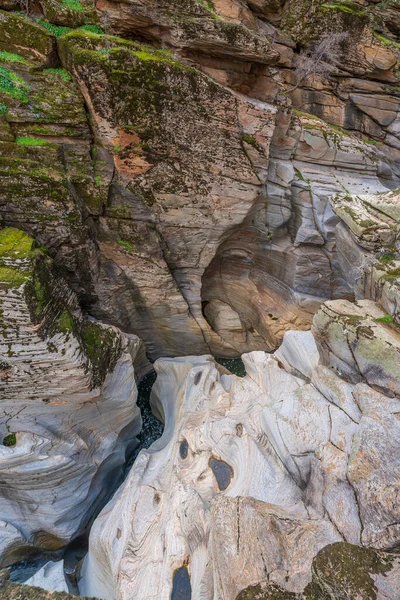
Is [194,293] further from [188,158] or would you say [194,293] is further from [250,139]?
[250,139]

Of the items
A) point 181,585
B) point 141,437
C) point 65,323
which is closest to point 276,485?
point 181,585

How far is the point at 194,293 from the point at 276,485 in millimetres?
5875

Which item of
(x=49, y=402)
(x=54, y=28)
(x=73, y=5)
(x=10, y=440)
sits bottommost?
(x=10, y=440)

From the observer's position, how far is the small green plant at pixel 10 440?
6.54 m

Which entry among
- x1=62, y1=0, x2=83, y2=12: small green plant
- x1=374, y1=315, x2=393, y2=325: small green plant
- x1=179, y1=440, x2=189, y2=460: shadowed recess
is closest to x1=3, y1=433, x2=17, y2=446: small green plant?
x1=179, y1=440, x2=189, y2=460: shadowed recess

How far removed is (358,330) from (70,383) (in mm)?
5745

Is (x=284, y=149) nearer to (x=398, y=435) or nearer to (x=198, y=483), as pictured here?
(x=398, y=435)

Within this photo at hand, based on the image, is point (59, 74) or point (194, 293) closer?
point (59, 74)

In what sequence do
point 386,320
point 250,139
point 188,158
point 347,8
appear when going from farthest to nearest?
point 347,8 → point 250,139 → point 188,158 → point 386,320

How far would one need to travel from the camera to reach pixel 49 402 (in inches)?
272

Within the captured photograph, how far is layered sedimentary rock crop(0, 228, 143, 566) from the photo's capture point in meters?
6.13

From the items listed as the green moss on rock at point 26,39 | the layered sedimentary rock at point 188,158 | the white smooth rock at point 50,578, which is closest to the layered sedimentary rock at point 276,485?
the white smooth rock at point 50,578

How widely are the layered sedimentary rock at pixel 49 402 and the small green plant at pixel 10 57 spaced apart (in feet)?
12.9

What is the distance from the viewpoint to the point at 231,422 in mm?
6828
